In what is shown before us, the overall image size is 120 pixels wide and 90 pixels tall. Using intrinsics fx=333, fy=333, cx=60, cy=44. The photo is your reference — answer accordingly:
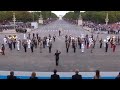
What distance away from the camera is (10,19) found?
100 metres

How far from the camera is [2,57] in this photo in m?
26.7

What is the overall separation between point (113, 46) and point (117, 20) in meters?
60.4

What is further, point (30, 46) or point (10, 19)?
point (10, 19)

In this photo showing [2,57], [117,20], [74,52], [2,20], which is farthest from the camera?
[2,20]
